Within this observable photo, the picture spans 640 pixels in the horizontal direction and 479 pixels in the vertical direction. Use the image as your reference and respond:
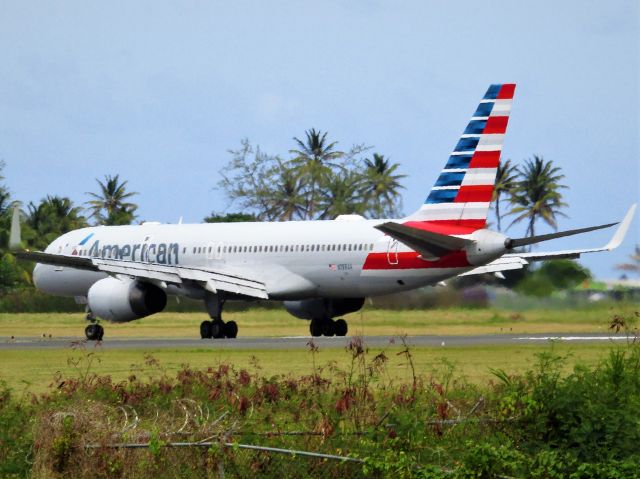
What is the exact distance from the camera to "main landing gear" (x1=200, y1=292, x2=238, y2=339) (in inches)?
1805

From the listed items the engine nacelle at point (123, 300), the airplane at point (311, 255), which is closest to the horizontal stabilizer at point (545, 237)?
the airplane at point (311, 255)

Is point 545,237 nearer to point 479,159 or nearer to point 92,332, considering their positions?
point 479,159

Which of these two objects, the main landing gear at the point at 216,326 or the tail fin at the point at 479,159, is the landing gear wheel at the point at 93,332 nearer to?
the main landing gear at the point at 216,326

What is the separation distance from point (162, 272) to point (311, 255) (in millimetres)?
5229

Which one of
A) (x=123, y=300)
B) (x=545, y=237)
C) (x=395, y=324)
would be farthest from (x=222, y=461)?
(x=395, y=324)

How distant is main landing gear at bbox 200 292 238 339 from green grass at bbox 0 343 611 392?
8.07m

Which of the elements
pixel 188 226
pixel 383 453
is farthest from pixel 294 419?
pixel 188 226

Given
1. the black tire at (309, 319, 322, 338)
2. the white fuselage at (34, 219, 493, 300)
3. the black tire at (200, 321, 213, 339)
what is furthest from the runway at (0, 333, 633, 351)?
the black tire at (309, 319, 322, 338)

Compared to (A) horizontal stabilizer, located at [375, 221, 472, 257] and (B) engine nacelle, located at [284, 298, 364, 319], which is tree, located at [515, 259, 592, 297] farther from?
(A) horizontal stabilizer, located at [375, 221, 472, 257]

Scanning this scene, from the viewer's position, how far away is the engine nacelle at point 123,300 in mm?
44844

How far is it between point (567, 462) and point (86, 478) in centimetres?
538

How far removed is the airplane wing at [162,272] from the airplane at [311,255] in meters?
0.05

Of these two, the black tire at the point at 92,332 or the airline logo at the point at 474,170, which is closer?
the airline logo at the point at 474,170

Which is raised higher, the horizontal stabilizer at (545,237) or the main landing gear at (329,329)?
the horizontal stabilizer at (545,237)
